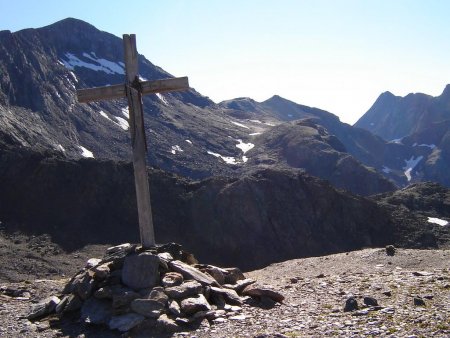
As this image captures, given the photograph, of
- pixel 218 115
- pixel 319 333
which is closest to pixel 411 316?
pixel 319 333

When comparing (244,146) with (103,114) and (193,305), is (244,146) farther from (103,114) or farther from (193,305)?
(193,305)

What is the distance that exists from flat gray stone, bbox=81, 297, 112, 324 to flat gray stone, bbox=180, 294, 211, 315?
1.36 meters

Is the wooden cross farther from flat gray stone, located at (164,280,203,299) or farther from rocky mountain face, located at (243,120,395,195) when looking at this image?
rocky mountain face, located at (243,120,395,195)

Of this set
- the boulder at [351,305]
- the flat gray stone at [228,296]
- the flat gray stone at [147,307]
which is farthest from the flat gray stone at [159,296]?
the boulder at [351,305]

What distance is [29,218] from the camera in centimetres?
4603

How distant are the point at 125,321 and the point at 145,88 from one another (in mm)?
5149

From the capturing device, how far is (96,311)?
31.7 ft

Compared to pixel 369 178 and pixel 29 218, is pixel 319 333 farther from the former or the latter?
pixel 369 178

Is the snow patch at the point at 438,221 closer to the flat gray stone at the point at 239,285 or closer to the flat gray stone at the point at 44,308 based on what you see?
the flat gray stone at the point at 239,285

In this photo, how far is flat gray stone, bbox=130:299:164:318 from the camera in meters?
9.23

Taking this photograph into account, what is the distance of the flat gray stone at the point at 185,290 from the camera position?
32.4ft

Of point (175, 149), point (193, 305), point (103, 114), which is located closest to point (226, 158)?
point (175, 149)

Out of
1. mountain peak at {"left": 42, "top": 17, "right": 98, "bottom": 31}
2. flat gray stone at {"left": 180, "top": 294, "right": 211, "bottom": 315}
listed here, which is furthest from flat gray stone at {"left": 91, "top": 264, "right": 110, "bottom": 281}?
mountain peak at {"left": 42, "top": 17, "right": 98, "bottom": 31}

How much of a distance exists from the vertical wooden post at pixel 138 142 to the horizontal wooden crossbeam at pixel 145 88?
0.31 meters
